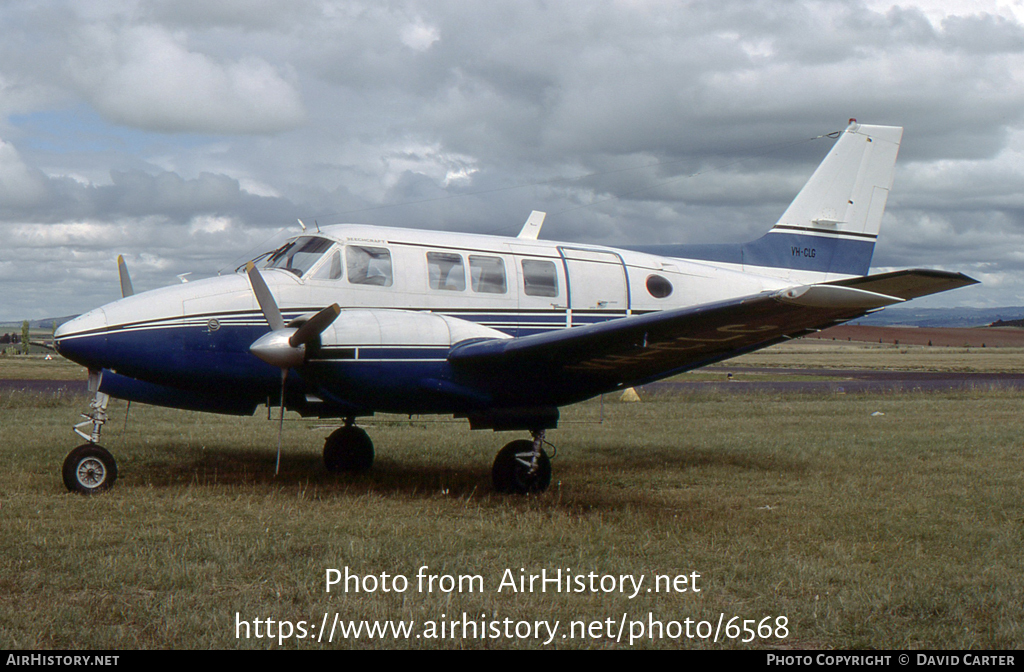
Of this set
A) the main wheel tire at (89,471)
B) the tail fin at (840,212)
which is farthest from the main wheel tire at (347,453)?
the tail fin at (840,212)

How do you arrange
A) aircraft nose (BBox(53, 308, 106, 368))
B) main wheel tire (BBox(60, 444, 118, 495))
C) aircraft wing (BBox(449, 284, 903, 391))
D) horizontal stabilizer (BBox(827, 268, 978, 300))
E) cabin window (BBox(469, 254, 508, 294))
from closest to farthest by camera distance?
aircraft wing (BBox(449, 284, 903, 391))
horizontal stabilizer (BBox(827, 268, 978, 300))
aircraft nose (BBox(53, 308, 106, 368))
main wheel tire (BBox(60, 444, 118, 495))
cabin window (BBox(469, 254, 508, 294))

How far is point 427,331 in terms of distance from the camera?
9258mm

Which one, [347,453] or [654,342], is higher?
[654,342]

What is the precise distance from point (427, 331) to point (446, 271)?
1.45 metres

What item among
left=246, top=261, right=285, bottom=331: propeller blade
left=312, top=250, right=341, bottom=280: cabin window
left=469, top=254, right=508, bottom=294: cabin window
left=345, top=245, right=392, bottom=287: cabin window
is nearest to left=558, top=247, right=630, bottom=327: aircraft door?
left=469, top=254, right=508, bottom=294: cabin window

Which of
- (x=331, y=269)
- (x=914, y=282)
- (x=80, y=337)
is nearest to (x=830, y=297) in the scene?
(x=914, y=282)

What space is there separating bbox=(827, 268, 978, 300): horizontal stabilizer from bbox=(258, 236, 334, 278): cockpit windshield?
6.42 m

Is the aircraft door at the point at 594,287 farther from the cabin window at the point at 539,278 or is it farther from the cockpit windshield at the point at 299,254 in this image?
the cockpit windshield at the point at 299,254

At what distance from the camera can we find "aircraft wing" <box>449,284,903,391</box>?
735cm

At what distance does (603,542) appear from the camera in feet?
24.6

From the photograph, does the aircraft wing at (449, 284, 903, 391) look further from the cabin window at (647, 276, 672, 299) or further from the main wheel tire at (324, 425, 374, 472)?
the main wheel tire at (324, 425, 374, 472)

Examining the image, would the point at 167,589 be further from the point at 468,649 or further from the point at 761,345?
the point at 761,345

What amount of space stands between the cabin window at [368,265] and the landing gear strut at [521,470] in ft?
8.67

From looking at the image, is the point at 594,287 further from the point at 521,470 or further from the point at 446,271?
the point at 521,470
